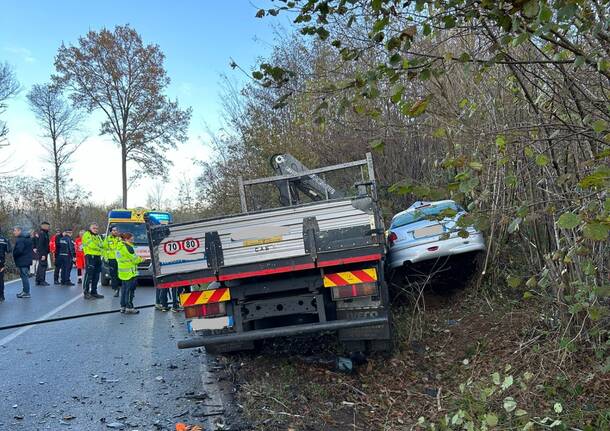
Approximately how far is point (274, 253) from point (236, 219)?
1.73 ft

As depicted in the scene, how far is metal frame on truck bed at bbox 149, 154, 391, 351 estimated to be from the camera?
5.23 metres

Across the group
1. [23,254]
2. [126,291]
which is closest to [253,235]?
[126,291]

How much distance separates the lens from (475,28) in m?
2.91

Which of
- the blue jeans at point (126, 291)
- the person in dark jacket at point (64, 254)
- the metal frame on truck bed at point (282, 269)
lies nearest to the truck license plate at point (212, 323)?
the metal frame on truck bed at point (282, 269)

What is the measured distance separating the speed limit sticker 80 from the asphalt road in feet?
4.47

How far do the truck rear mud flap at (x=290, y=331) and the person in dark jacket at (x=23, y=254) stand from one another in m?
9.78

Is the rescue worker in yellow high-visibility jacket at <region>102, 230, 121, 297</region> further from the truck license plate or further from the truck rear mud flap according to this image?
the truck rear mud flap

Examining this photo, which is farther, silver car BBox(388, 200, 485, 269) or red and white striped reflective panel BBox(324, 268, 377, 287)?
silver car BBox(388, 200, 485, 269)

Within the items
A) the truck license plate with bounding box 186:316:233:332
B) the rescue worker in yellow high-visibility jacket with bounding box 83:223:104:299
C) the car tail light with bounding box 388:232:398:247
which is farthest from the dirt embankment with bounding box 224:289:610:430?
the rescue worker in yellow high-visibility jacket with bounding box 83:223:104:299

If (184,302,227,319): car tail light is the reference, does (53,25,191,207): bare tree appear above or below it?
above

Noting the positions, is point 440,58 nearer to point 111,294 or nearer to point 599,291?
point 599,291

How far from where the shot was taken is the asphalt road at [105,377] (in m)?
4.45

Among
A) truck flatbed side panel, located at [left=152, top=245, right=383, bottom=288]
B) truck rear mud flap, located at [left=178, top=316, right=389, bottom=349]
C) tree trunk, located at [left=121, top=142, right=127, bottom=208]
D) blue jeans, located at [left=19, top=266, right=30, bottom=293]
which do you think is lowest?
truck rear mud flap, located at [left=178, top=316, right=389, bottom=349]

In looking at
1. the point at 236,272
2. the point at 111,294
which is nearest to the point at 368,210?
the point at 236,272
